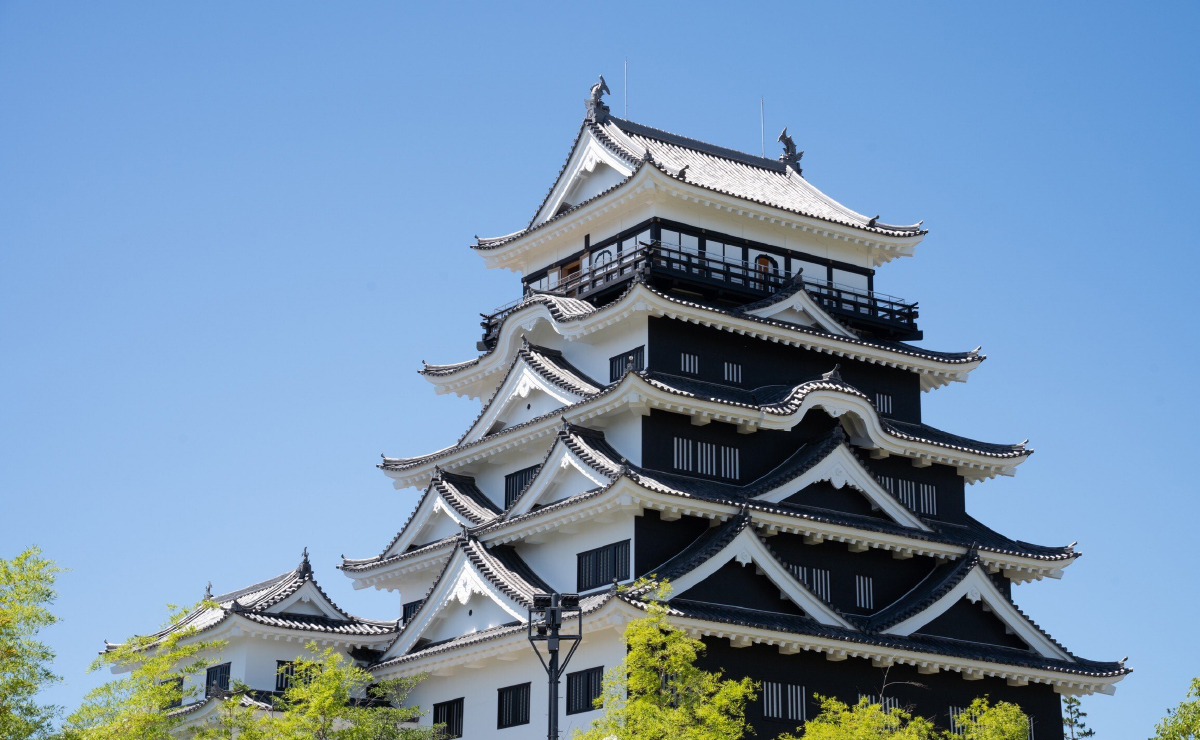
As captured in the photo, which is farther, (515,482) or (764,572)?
(515,482)

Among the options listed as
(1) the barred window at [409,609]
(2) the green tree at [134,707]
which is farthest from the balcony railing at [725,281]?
(2) the green tree at [134,707]

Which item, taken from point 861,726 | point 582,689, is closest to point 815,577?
point 582,689

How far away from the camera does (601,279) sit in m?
43.7

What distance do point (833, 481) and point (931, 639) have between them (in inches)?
192

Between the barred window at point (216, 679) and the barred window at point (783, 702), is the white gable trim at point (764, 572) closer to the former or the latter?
the barred window at point (783, 702)

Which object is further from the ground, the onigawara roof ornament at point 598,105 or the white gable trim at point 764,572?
the onigawara roof ornament at point 598,105

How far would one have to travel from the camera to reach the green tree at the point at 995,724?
115ft

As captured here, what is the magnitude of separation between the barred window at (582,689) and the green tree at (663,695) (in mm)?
4508

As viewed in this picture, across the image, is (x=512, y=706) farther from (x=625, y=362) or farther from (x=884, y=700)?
(x=625, y=362)

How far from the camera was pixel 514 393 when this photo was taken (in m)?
44.2

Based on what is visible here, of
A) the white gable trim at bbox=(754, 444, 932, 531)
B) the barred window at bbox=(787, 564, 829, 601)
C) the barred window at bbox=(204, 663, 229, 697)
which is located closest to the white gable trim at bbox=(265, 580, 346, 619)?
the barred window at bbox=(204, 663, 229, 697)

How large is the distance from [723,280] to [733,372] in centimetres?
274

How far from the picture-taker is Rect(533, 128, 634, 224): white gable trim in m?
45.8

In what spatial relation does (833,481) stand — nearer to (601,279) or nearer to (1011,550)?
(1011,550)
